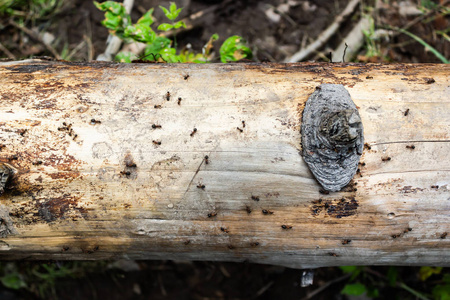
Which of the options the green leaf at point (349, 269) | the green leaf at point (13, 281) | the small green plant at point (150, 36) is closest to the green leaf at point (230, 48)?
the small green plant at point (150, 36)

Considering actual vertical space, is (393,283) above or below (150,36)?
below

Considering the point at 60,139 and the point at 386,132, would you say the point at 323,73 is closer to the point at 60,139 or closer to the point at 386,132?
the point at 386,132

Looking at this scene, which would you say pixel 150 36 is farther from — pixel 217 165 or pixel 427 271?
pixel 427 271

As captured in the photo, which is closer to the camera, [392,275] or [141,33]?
[141,33]

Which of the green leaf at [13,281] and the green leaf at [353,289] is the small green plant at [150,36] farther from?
the green leaf at [13,281]

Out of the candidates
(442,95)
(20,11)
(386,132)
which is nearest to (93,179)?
(386,132)

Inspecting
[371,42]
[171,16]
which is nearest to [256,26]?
[371,42]

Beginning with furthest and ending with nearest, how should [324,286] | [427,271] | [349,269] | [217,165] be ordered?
[324,286]
[349,269]
[427,271]
[217,165]
